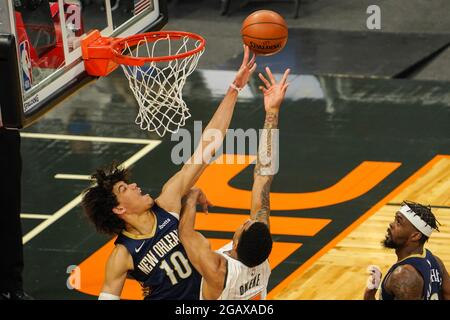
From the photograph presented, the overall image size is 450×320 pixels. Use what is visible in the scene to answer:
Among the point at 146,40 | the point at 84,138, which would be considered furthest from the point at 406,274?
the point at 84,138

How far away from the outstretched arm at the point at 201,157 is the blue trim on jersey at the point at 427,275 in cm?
149

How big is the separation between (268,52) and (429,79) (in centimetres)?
662

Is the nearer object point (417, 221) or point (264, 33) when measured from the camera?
point (417, 221)

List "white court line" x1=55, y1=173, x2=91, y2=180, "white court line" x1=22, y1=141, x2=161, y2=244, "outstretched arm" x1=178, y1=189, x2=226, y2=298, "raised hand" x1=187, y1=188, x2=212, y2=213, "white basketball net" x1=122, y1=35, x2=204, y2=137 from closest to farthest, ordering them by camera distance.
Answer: "outstretched arm" x1=178, y1=189, x2=226, y2=298
"raised hand" x1=187, y1=188, x2=212, y2=213
"white basketball net" x1=122, y1=35, x2=204, y2=137
"white court line" x1=22, y1=141, x2=161, y2=244
"white court line" x1=55, y1=173, x2=91, y2=180

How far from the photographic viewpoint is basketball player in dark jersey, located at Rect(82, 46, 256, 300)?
26.7 ft

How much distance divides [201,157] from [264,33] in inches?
48.4

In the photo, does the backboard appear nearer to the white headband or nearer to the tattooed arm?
the white headband

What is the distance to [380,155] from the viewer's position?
A: 13344 millimetres

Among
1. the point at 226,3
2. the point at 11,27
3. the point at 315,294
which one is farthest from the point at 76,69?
the point at 226,3

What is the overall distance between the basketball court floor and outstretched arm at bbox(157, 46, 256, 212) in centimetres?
265

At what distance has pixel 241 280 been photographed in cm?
803

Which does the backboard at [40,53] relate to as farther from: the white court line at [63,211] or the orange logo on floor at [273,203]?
the white court line at [63,211]

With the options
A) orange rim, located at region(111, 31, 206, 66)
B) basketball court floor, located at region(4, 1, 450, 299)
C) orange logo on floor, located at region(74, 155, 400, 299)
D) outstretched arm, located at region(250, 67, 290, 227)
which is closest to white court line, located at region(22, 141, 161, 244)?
basketball court floor, located at region(4, 1, 450, 299)

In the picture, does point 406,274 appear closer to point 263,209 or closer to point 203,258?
point 263,209
